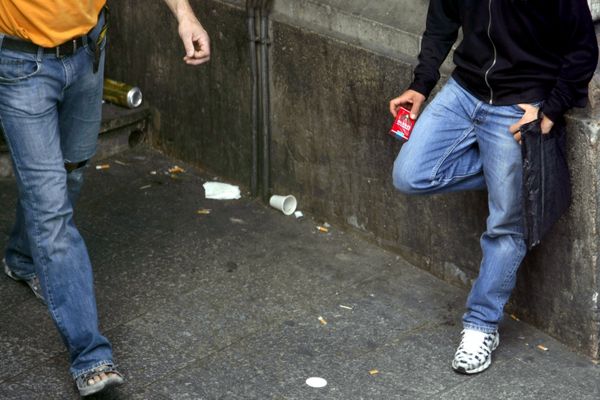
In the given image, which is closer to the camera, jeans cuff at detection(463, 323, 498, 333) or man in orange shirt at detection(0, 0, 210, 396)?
man in orange shirt at detection(0, 0, 210, 396)

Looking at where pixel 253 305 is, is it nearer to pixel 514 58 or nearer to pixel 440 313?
pixel 440 313

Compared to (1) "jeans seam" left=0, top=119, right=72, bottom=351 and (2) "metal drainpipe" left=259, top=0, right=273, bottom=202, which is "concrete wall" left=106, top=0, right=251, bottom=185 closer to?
(2) "metal drainpipe" left=259, top=0, right=273, bottom=202

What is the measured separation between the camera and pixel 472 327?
16.3 ft

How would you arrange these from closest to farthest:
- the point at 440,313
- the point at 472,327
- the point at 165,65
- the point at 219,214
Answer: the point at 472,327
the point at 440,313
the point at 219,214
the point at 165,65

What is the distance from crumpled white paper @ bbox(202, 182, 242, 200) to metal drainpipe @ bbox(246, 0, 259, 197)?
0.11 m

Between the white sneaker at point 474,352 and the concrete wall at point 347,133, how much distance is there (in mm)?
378

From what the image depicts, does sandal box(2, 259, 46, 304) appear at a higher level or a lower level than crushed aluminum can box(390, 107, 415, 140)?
lower

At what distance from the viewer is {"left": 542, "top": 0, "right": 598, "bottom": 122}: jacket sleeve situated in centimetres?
434

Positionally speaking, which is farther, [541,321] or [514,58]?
[541,321]

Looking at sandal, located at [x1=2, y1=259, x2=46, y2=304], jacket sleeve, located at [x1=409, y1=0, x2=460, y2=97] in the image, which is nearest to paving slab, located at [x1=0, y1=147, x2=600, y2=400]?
sandal, located at [x1=2, y1=259, x2=46, y2=304]

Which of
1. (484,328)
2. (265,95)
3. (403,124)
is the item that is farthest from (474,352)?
(265,95)

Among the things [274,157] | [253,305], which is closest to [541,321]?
[253,305]

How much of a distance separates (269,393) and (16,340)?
3.81 feet

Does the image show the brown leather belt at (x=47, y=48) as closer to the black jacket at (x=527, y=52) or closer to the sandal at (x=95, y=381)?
the sandal at (x=95, y=381)
